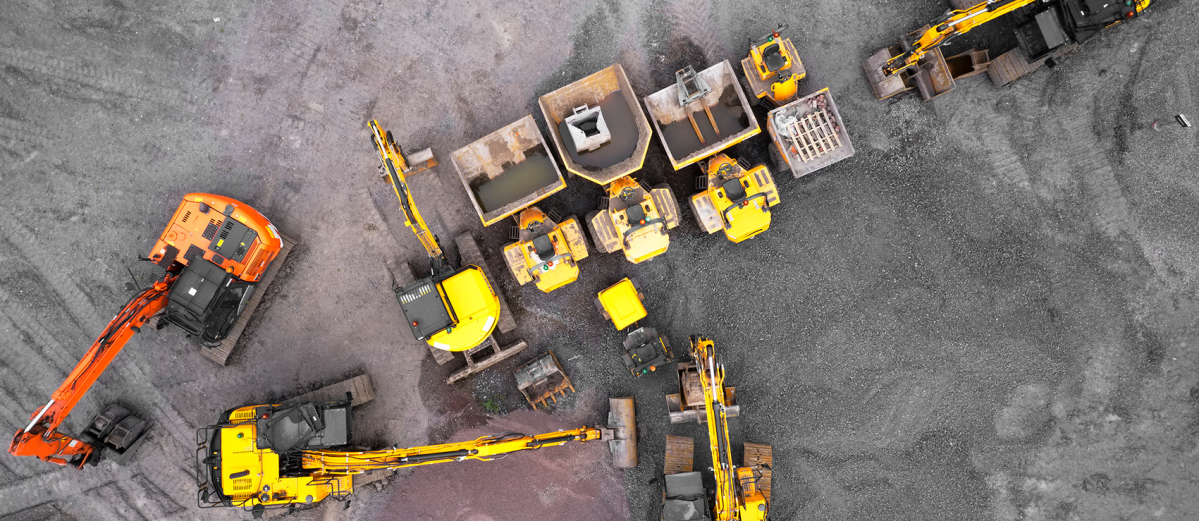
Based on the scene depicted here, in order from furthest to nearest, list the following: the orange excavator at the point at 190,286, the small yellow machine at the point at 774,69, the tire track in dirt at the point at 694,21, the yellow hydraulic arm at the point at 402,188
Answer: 1. the tire track in dirt at the point at 694,21
2. the small yellow machine at the point at 774,69
3. the orange excavator at the point at 190,286
4. the yellow hydraulic arm at the point at 402,188

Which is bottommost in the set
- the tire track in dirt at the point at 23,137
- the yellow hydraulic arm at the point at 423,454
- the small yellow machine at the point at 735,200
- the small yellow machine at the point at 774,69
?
the yellow hydraulic arm at the point at 423,454

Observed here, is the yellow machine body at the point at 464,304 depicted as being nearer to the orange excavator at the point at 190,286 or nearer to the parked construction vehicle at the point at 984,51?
the orange excavator at the point at 190,286

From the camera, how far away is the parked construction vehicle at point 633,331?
12.9 metres

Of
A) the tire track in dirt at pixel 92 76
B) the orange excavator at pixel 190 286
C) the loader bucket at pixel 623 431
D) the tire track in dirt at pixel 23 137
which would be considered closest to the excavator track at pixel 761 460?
the loader bucket at pixel 623 431

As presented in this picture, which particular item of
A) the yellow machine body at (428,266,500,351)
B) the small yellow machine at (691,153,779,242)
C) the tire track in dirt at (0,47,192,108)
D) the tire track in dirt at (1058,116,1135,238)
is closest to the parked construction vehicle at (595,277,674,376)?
the small yellow machine at (691,153,779,242)

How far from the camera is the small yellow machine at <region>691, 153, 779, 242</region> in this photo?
12448 millimetres

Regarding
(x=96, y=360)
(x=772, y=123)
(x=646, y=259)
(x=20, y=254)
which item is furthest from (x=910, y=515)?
(x=20, y=254)

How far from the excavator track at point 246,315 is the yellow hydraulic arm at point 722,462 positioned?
865 centimetres

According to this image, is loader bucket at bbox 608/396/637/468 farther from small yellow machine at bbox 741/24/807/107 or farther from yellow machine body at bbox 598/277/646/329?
small yellow machine at bbox 741/24/807/107

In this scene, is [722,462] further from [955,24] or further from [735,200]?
[955,24]

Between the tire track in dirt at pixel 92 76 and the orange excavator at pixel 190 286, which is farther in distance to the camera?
the tire track in dirt at pixel 92 76

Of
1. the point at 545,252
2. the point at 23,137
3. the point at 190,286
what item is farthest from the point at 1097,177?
the point at 23,137

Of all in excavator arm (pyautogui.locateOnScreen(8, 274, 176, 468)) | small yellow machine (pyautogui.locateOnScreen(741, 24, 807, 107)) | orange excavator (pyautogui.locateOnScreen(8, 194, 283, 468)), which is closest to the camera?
excavator arm (pyautogui.locateOnScreen(8, 274, 176, 468))

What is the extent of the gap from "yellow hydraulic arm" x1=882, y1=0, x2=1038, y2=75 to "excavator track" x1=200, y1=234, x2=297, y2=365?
1280cm
